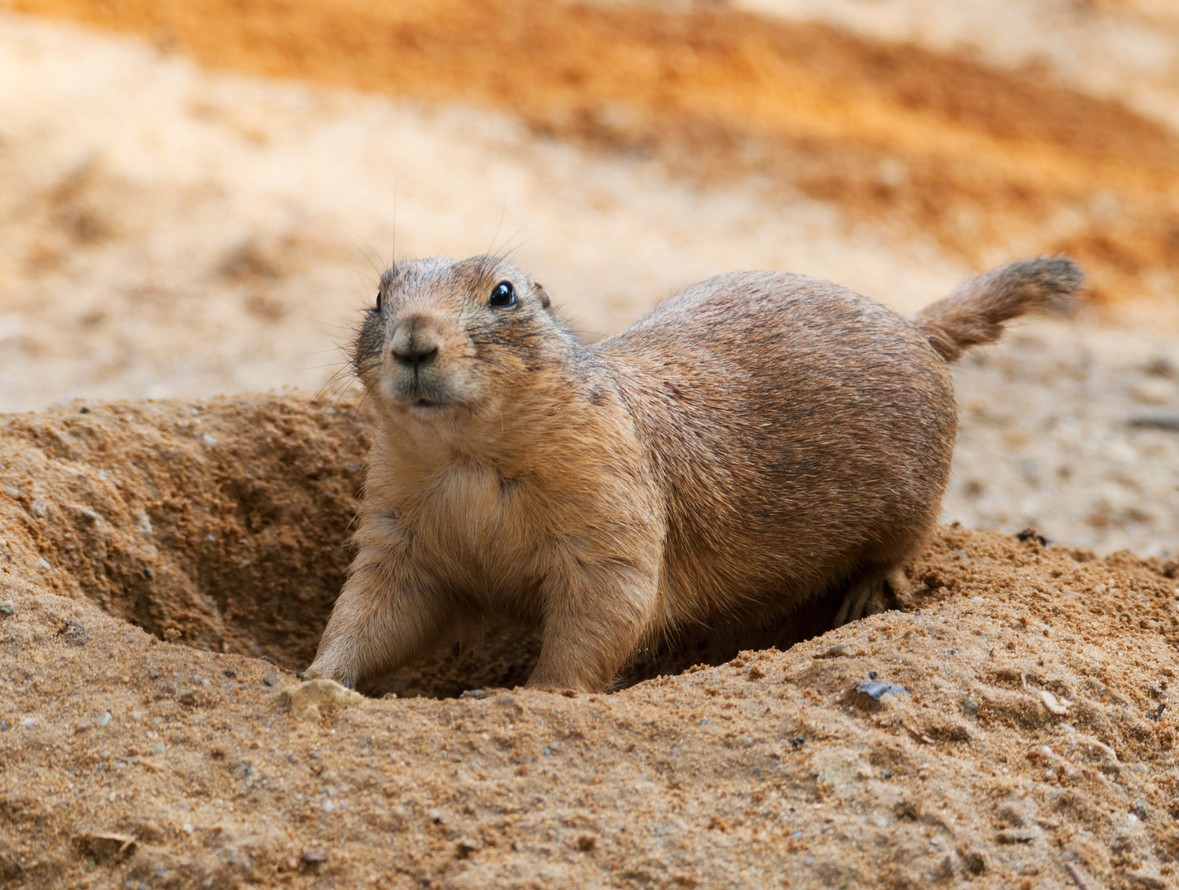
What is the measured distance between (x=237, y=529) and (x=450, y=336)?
2150mm

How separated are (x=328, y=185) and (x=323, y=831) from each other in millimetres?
10845

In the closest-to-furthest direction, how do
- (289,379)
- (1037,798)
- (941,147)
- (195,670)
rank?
1. (1037,798)
2. (195,670)
3. (289,379)
4. (941,147)

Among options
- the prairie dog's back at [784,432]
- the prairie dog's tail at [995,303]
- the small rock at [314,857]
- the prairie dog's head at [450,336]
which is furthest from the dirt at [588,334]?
the prairie dog's tail at [995,303]

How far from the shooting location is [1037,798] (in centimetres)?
411

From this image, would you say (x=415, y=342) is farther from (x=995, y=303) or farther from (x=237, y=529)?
(x=995, y=303)

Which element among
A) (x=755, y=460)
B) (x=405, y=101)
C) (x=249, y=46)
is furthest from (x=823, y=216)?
(x=755, y=460)

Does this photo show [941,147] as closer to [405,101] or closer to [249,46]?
[405,101]

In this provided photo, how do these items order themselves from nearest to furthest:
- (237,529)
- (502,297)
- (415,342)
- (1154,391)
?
1. (415,342)
2. (502,297)
3. (237,529)
4. (1154,391)

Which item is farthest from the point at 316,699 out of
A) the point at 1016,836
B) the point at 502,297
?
the point at 1016,836

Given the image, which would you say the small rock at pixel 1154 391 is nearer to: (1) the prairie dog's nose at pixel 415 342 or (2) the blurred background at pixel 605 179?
(2) the blurred background at pixel 605 179

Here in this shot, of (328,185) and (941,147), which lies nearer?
(328,185)

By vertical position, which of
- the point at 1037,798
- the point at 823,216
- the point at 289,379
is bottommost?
the point at 289,379

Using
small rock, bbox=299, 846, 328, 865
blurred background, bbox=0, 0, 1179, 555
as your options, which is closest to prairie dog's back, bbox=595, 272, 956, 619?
small rock, bbox=299, 846, 328, 865

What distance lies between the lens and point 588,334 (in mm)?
10516
